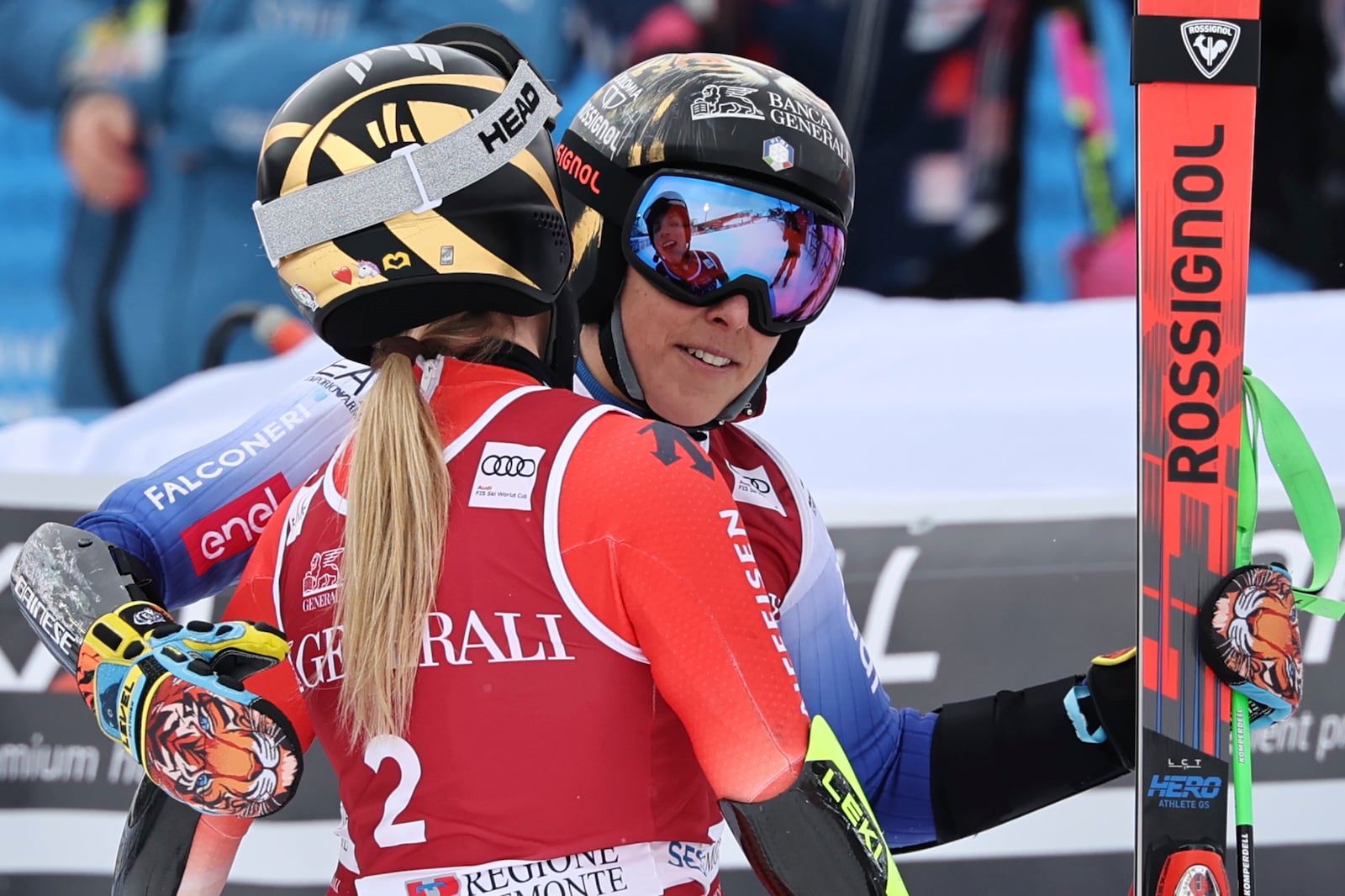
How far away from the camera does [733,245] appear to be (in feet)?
6.89

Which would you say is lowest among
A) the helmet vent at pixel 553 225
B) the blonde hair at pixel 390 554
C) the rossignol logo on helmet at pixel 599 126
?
the blonde hair at pixel 390 554

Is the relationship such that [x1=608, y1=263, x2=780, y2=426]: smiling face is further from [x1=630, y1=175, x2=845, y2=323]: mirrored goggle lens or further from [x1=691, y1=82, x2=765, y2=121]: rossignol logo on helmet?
Result: [x1=691, y1=82, x2=765, y2=121]: rossignol logo on helmet

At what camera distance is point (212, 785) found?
1443mm

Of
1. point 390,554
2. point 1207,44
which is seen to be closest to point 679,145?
point 1207,44

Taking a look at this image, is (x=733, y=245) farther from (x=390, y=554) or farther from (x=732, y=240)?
(x=390, y=554)

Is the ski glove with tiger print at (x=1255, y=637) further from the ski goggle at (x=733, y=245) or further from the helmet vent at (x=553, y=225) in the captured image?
the helmet vent at (x=553, y=225)

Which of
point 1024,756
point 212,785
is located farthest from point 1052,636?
point 212,785

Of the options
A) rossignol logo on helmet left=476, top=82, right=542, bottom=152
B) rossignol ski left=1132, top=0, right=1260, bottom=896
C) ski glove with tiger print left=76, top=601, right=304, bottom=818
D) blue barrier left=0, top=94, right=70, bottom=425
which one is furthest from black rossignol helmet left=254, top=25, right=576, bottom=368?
blue barrier left=0, top=94, right=70, bottom=425

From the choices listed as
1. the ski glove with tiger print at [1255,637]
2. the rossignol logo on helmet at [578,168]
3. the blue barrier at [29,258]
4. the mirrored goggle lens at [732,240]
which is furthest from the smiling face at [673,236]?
the blue barrier at [29,258]

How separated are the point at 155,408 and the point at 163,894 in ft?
9.18

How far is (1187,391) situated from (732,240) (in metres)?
0.70

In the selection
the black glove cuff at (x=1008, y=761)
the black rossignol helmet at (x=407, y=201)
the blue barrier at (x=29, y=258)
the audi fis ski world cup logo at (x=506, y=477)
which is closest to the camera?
the audi fis ski world cup logo at (x=506, y=477)

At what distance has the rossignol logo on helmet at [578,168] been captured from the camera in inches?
88.0

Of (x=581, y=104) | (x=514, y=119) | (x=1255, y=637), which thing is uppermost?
(x=581, y=104)
